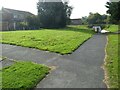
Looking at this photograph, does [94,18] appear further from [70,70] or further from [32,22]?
[70,70]

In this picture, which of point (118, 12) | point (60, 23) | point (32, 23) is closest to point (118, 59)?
point (118, 12)

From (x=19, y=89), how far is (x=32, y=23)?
144ft

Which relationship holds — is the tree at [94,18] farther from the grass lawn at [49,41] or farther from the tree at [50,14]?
the grass lawn at [49,41]

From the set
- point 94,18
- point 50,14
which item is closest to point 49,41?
point 50,14

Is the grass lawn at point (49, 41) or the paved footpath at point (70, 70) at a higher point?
the grass lawn at point (49, 41)

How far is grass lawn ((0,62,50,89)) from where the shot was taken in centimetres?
674

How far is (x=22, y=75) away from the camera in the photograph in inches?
299

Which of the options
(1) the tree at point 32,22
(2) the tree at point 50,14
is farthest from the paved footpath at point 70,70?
(2) the tree at point 50,14

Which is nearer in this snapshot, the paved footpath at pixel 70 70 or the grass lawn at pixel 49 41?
the paved footpath at pixel 70 70

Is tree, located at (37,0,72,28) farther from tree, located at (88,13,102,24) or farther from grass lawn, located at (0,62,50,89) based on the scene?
tree, located at (88,13,102,24)

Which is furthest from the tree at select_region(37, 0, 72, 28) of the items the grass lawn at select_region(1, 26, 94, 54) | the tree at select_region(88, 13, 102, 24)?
the tree at select_region(88, 13, 102, 24)

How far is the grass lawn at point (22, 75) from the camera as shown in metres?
6.74

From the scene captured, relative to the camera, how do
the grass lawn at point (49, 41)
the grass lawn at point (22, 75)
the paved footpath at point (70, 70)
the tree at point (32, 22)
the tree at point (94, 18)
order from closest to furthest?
the grass lawn at point (22, 75) < the paved footpath at point (70, 70) < the grass lawn at point (49, 41) < the tree at point (32, 22) < the tree at point (94, 18)

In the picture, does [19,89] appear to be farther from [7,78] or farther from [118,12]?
[118,12]
